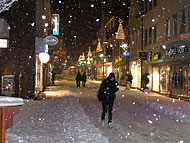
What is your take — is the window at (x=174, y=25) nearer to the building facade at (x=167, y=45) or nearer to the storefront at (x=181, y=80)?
the building facade at (x=167, y=45)

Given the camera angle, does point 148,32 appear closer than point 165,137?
No

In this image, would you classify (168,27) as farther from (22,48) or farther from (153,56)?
(22,48)

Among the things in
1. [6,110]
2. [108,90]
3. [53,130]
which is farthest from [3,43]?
[6,110]

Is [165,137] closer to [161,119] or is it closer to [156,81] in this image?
[161,119]

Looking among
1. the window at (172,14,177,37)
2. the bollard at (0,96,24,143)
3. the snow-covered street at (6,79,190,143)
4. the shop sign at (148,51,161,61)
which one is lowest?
the snow-covered street at (6,79,190,143)

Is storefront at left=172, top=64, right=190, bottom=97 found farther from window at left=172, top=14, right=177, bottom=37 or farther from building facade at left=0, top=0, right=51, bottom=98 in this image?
building facade at left=0, top=0, right=51, bottom=98

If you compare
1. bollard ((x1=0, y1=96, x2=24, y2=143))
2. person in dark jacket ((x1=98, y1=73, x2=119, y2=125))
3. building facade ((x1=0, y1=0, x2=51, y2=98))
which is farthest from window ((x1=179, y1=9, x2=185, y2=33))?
bollard ((x1=0, y1=96, x2=24, y2=143))

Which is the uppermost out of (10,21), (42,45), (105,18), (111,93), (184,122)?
(105,18)

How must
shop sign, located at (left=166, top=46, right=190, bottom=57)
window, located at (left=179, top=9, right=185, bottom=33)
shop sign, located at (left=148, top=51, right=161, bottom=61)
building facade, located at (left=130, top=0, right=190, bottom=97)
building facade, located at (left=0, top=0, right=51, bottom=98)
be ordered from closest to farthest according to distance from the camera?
building facade, located at (left=0, top=0, right=51, bottom=98) < shop sign, located at (left=166, top=46, right=190, bottom=57) < building facade, located at (left=130, top=0, right=190, bottom=97) < window, located at (left=179, top=9, right=185, bottom=33) < shop sign, located at (left=148, top=51, right=161, bottom=61)

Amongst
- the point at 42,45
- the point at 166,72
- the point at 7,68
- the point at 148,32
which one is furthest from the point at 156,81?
the point at 7,68

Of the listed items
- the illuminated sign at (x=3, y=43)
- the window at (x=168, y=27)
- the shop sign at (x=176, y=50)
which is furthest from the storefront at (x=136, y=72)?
the illuminated sign at (x=3, y=43)

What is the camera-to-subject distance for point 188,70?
55.9 feet

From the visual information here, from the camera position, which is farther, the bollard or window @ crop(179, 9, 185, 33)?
window @ crop(179, 9, 185, 33)

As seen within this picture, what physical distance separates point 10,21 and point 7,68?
305 cm
